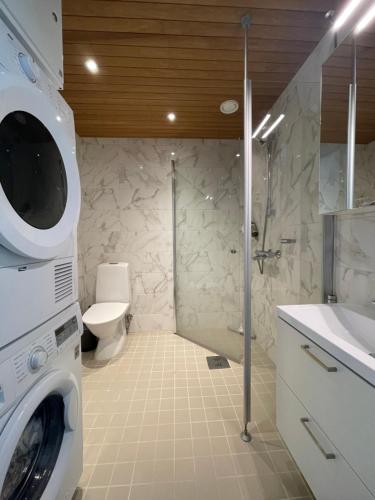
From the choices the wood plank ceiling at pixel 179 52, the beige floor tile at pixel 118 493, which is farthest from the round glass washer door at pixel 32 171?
the beige floor tile at pixel 118 493

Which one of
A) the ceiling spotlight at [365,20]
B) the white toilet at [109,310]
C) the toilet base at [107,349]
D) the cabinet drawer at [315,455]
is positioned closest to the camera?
the cabinet drawer at [315,455]

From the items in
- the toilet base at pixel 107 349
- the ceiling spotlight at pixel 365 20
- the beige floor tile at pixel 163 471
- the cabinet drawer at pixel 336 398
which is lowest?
the beige floor tile at pixel 163 471

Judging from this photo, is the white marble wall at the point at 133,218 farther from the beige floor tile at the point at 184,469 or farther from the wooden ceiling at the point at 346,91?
the wooden ceiling at the point at 346,91

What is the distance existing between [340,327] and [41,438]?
1.31 m

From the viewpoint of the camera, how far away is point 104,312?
7.04ft

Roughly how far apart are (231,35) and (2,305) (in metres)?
1.78

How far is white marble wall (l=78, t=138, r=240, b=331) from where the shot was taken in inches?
101

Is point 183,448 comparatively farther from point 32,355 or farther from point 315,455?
point 32,355

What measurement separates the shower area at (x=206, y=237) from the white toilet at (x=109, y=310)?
64cm

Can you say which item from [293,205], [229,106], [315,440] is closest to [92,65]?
[229,106]

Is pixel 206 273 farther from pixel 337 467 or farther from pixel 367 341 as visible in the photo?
pixel 337 467

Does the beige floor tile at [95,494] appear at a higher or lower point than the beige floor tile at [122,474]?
higher

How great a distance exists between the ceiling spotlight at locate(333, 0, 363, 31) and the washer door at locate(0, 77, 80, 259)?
4.69 ft

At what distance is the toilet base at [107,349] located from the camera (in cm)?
212
